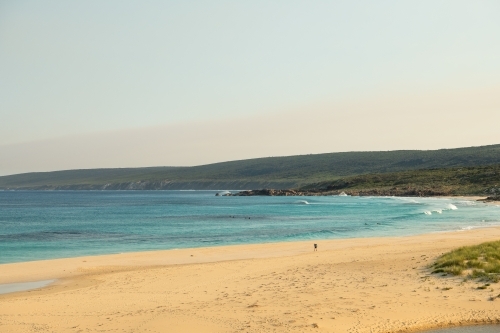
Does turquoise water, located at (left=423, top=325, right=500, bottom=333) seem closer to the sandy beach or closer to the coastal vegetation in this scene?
the sandy beach

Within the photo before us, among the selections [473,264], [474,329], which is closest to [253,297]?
[474,329]

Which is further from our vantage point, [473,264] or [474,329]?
[473,264]

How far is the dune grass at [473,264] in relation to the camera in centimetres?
1516

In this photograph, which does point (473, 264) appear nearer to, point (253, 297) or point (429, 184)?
point (253, 297)

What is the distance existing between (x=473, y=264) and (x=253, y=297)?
672 centimetres

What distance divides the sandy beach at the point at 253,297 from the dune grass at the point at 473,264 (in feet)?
1.70

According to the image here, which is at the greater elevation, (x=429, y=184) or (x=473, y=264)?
(x=473, y=264)

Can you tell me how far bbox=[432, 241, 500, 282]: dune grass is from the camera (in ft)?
49.7

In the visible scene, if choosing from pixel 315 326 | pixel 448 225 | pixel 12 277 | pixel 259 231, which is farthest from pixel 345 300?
pixel 448 225

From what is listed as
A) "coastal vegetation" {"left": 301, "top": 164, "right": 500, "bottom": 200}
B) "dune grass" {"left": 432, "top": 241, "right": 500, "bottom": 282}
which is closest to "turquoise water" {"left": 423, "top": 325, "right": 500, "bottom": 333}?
"dune grass" {"left": 432, "top": 241, "right": 500, "bottom": 282}

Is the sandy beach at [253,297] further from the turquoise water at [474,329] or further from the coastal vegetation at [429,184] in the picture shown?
the coastal vegetation at [429,184]

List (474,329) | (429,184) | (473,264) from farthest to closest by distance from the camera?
(429,184) → (473,264) → (474,329)

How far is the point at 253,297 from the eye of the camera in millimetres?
14375

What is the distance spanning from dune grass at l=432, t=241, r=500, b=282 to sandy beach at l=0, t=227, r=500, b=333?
519 mm
